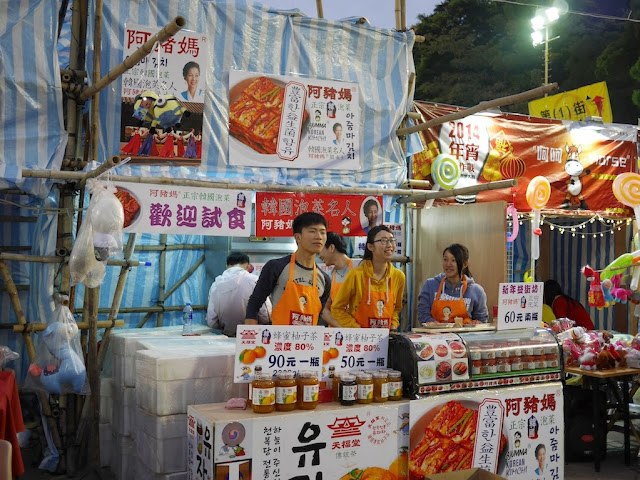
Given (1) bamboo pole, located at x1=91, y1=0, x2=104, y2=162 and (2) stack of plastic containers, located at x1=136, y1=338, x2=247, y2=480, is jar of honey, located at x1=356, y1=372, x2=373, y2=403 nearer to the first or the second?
(2) stack of plastic containers, located at x1=136, y1=338, x2=247, y2=480

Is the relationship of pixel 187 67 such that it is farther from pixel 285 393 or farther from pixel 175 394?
Answer: pixel 285 393

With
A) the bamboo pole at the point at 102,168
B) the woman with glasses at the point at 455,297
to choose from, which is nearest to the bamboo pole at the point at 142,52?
the bamboo pole at the point at 102,168

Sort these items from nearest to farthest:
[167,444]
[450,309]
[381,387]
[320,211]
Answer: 1. [381,387]
2. [167,444]
3. [450,309]
4. [320,211]

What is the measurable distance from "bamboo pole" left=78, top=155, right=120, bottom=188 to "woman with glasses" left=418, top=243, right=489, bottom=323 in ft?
10.0

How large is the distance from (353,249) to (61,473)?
452cm

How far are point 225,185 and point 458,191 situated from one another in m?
2.64

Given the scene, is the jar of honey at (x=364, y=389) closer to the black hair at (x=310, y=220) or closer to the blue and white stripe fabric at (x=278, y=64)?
the black hair at (x=310, y=220)

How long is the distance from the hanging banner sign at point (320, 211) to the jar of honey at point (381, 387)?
3.02 m

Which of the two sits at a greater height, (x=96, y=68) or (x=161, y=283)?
(x=96, y=68)

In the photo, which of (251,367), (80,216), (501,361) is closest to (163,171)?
(80,216)

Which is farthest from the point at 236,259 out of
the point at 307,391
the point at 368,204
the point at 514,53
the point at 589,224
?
the point at 514,53

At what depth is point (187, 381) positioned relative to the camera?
4.50 metres

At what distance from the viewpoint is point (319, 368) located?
12.9 feet

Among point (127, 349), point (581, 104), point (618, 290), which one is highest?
point (581, 104)
